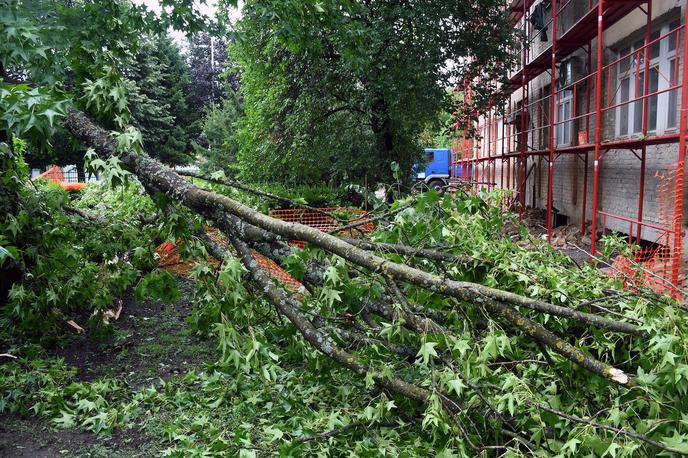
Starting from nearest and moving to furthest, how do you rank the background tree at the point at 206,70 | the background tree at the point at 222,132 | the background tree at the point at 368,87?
the background tree at the point at 368,87 → the background tree at the point at 222,132 → the background tree at the point at 206,70

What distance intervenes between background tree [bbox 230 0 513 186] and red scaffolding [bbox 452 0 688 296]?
141 centimetres

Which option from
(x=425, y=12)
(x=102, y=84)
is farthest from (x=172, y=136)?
(x=102, y=84)

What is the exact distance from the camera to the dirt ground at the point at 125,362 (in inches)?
145

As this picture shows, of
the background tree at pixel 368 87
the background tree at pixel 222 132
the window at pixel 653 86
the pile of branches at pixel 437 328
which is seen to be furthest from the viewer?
the background tree at pixel 222 132

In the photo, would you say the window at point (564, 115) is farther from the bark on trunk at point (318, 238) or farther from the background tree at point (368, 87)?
the bark on trunk at point (318, 238)

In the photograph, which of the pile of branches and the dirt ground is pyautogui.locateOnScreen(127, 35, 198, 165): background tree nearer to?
the dirt ground

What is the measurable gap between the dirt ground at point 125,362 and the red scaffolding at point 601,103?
10.3ft

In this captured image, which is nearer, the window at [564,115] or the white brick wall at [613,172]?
the white brick wall at [613,172]

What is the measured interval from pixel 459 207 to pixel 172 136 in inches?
1250

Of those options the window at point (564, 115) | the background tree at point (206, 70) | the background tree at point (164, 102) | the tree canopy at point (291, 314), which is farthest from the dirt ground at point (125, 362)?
A: the background tree at point (206, 70)

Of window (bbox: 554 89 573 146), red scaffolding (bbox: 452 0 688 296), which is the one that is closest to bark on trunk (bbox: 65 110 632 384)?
red scaffolding (bbox: 452 0 688 296)

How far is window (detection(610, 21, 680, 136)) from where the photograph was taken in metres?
8.84

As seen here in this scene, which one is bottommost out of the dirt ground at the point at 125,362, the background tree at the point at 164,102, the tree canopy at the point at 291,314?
the dirt ground at the point at 125,362

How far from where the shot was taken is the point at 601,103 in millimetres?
11914
